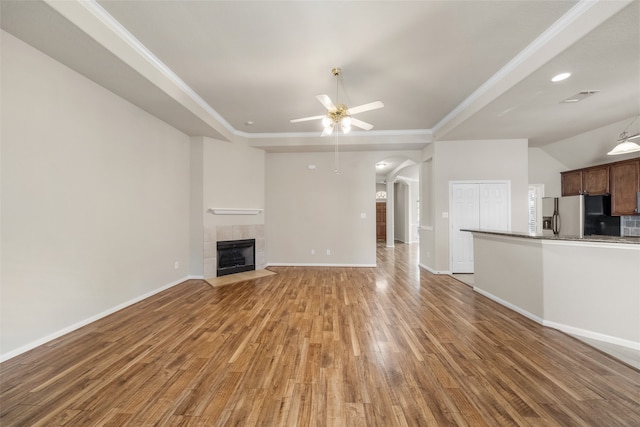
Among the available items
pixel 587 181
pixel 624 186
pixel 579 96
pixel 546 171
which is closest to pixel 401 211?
pixel 546 171

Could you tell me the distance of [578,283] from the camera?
8.32 ft

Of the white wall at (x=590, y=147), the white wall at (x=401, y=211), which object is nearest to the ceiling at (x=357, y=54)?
the white wall at (x=590, y=147)

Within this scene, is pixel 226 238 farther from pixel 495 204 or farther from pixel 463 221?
pixel 495 204

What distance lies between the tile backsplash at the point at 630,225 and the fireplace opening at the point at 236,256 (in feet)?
25.0

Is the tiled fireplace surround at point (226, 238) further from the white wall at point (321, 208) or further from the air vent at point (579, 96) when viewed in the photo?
the air vent at point (579, 96)

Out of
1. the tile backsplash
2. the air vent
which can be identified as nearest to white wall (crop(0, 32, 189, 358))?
the air vent

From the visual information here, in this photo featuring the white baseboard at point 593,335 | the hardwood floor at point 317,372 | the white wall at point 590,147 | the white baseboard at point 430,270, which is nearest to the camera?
the hardwood floor at point 317,372

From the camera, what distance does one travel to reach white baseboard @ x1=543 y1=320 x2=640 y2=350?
7.35ft

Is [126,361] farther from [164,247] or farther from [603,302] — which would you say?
[603,302]

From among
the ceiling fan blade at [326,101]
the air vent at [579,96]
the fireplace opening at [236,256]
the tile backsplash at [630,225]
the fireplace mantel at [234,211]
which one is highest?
the air vent at [579,96]

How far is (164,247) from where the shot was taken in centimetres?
407

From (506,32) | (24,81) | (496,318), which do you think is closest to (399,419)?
(496,318)

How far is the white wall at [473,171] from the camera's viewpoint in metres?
4.91

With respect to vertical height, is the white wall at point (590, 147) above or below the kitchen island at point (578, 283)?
above
